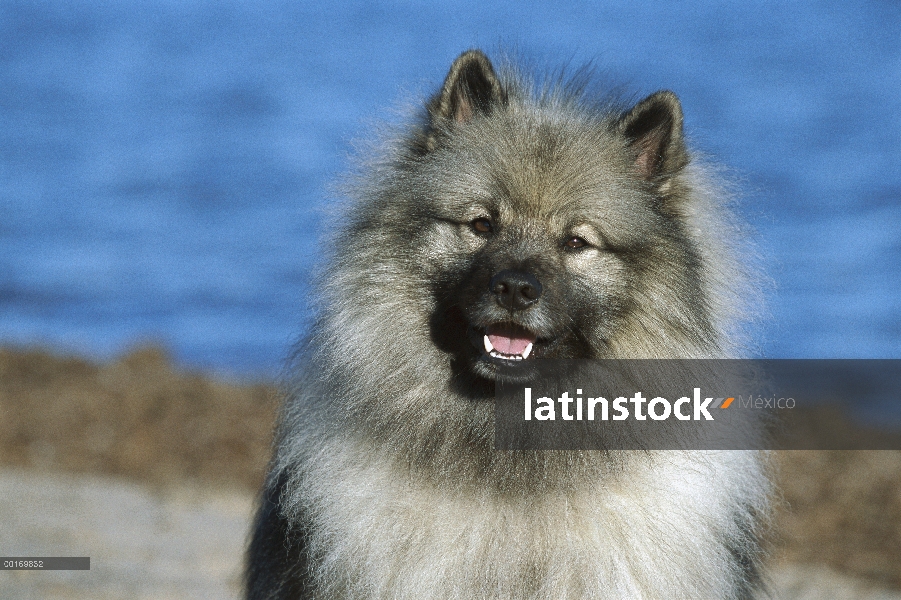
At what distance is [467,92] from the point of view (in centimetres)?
466

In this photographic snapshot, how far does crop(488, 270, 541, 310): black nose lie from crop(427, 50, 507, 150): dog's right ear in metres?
1.00

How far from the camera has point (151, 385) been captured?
10766 mm

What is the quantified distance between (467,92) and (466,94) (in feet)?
0.04

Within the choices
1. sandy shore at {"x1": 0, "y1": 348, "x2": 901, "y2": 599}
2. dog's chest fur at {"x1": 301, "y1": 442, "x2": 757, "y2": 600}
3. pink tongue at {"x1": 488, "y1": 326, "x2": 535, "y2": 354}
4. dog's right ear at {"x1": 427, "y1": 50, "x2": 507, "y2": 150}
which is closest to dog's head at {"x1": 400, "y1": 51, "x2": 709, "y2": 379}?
pink tongue at {"x1": 488, "y1": 326, "x2": 535, "y2": 354}

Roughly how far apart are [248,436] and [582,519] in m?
6.70

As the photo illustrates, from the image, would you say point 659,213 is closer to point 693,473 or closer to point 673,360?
point 673,360

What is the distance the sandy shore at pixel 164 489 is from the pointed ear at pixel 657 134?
1996 mm

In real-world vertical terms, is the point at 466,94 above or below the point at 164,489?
above

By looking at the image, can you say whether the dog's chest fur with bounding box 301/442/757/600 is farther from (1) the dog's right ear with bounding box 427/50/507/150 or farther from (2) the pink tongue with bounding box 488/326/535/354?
(1) the dog's right ear with bounding box 427/50/507/150

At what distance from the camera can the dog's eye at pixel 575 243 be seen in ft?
13.9

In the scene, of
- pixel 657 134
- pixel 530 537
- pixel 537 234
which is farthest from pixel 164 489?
pixel 657 134

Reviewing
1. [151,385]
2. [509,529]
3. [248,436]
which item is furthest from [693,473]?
[151,385]

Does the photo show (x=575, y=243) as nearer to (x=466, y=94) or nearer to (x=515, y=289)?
(x=515, y=289)

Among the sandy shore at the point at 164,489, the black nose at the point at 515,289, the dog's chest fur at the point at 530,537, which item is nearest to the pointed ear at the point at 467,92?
the black nose at the point at 515,289
